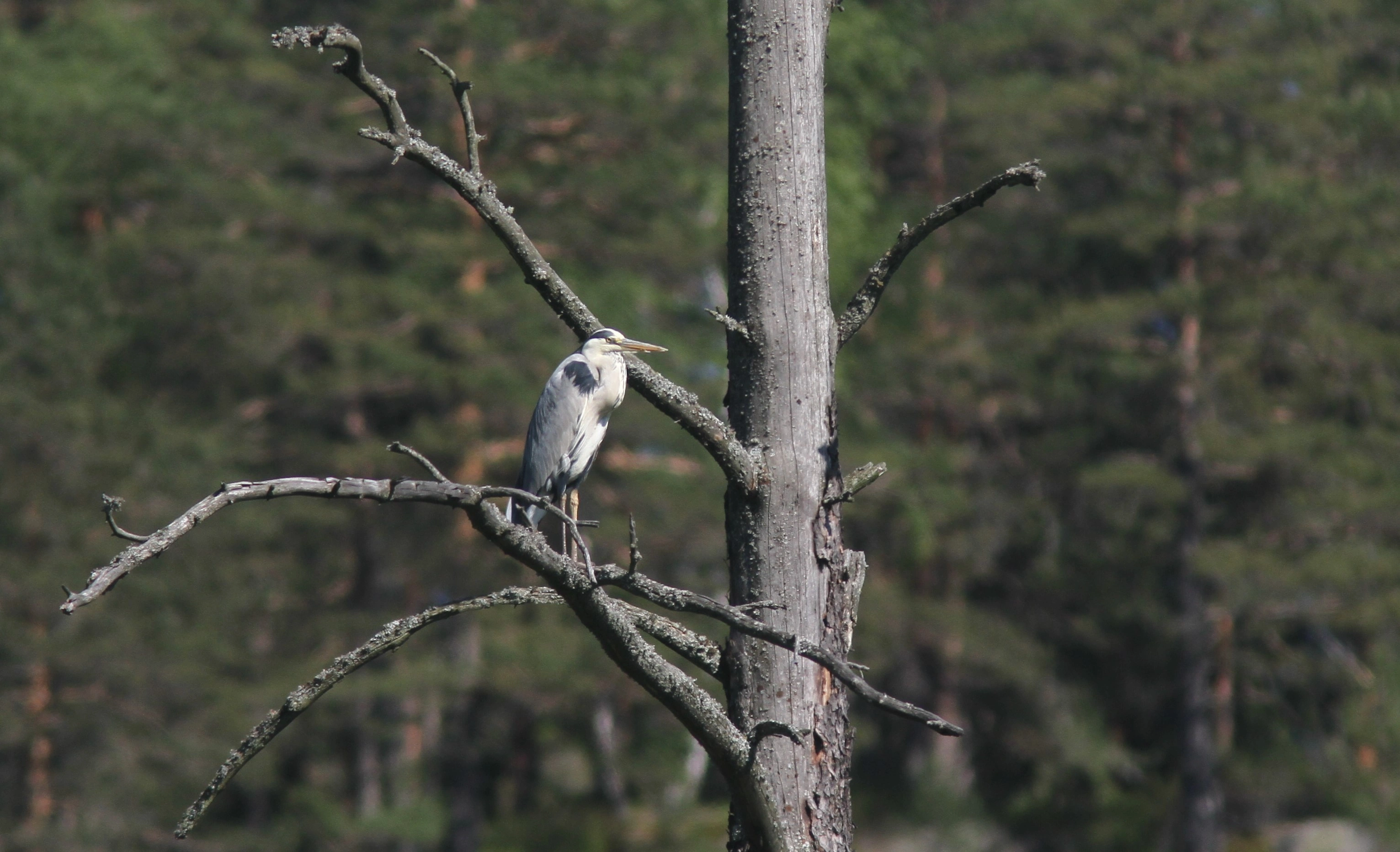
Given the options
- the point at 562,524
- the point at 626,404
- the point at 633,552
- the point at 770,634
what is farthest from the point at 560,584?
the point at 626,404

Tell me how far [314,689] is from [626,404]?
1355 cm

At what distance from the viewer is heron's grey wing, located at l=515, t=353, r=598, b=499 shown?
6.23 metres

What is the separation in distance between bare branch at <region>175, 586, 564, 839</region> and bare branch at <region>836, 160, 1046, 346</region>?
912mm

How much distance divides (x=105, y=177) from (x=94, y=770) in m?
6.87

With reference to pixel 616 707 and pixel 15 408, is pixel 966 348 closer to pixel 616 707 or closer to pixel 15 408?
pixel 616 707

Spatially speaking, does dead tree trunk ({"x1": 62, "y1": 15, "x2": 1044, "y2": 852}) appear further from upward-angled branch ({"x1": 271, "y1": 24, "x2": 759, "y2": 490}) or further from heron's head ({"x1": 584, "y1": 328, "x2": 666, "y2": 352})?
heron's head ({"x1": 584, "y1": 328, "x2": 666, "y2": 352})

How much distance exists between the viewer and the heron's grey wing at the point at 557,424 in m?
6.23

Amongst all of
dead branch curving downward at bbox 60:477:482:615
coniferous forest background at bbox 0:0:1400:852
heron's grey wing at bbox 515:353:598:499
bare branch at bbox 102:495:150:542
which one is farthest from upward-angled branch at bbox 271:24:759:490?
coniferous forest background at bbox 0:0:1400:852

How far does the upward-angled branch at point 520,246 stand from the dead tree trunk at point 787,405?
0.36ft

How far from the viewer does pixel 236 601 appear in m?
16.6

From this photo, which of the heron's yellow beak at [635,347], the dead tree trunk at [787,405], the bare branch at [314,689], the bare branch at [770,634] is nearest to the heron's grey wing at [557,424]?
the heron's yellow beak at [635,347]

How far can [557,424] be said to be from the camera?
21.0 ft

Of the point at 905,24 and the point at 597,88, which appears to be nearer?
the point at 597,88

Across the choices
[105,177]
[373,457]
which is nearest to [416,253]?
[373,457]
